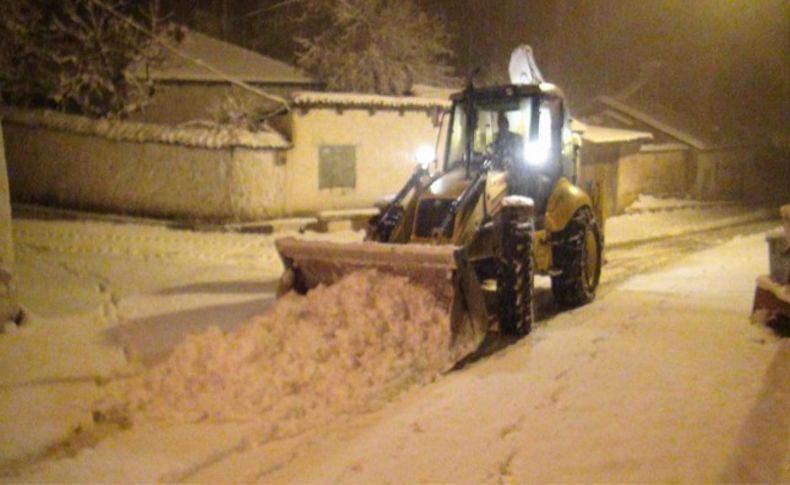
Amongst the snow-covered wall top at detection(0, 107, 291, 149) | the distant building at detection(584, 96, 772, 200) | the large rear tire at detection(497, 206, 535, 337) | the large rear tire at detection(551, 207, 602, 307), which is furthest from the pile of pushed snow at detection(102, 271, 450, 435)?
the distant building at detection(584, 96, 772, 200)

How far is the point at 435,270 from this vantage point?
776 centimetres

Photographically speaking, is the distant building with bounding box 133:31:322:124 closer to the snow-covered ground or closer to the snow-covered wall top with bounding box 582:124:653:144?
the snow-covered wall top with bounding box 582:124:653:144

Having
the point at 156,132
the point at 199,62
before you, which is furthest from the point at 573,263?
the point at 199,62

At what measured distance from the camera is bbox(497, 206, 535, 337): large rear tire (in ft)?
28.3

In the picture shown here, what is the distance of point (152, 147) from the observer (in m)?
18.7

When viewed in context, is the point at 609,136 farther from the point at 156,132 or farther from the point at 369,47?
the point at 156,132

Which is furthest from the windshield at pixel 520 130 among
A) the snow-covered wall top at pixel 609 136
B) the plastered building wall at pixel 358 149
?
the snow-covered wall top at pixel 609 136

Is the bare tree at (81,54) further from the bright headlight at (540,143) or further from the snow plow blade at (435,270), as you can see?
the snow plow blade at (435,270)

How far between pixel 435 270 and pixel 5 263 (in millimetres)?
5228

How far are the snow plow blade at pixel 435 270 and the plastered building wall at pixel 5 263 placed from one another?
148 inches

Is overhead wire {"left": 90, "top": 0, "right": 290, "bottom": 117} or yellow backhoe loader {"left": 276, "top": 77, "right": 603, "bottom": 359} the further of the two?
overhead wire {"left": 90, "top": 0, "right": 290, "bottom": 117}

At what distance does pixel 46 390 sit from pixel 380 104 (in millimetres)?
14115

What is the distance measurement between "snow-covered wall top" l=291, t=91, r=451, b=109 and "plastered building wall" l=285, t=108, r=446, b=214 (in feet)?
0.50

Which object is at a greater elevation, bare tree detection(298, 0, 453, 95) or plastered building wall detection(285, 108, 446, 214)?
bare tree detection(298, 0, 453, 95)
